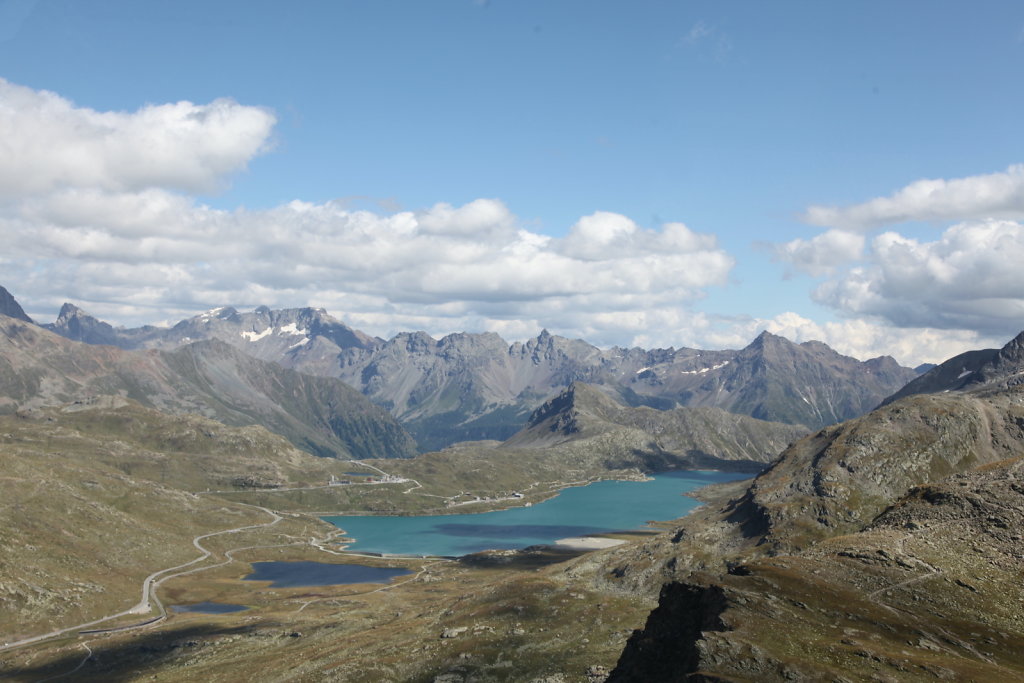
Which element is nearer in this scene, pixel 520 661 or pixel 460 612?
pixel 520 661

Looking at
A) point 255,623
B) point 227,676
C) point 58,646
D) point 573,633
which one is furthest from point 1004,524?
point 58,646

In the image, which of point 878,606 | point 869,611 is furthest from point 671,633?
point 878,606

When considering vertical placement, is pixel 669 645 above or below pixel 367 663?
above

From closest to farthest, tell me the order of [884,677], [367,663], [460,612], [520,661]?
[884,677], [520,661], [367,663], [460,612]

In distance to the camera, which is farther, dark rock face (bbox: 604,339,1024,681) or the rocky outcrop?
dark rock face (bbox: 604,339,1024,681)

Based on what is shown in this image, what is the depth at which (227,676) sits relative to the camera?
12988 cm

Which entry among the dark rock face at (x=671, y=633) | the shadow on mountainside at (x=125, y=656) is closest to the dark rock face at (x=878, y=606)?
the dark rock face at (x=671, y=633)

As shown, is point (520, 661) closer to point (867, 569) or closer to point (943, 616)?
point (867, 569)

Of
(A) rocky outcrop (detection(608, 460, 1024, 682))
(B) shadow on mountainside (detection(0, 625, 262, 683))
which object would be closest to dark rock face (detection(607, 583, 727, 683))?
(A) rocky outcrop (detection(608, 460, 1024, 682))

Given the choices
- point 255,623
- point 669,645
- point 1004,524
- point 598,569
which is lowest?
point 255,623

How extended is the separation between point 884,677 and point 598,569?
444 feet

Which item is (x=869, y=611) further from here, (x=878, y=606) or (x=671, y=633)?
(x=671, y=633)

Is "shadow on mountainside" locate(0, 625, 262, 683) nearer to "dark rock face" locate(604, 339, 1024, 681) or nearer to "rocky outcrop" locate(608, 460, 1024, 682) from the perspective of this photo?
"rocky outcrop" locate(608, 460, 1024, 682)

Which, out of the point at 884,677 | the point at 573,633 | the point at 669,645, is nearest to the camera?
the point at 884,677
